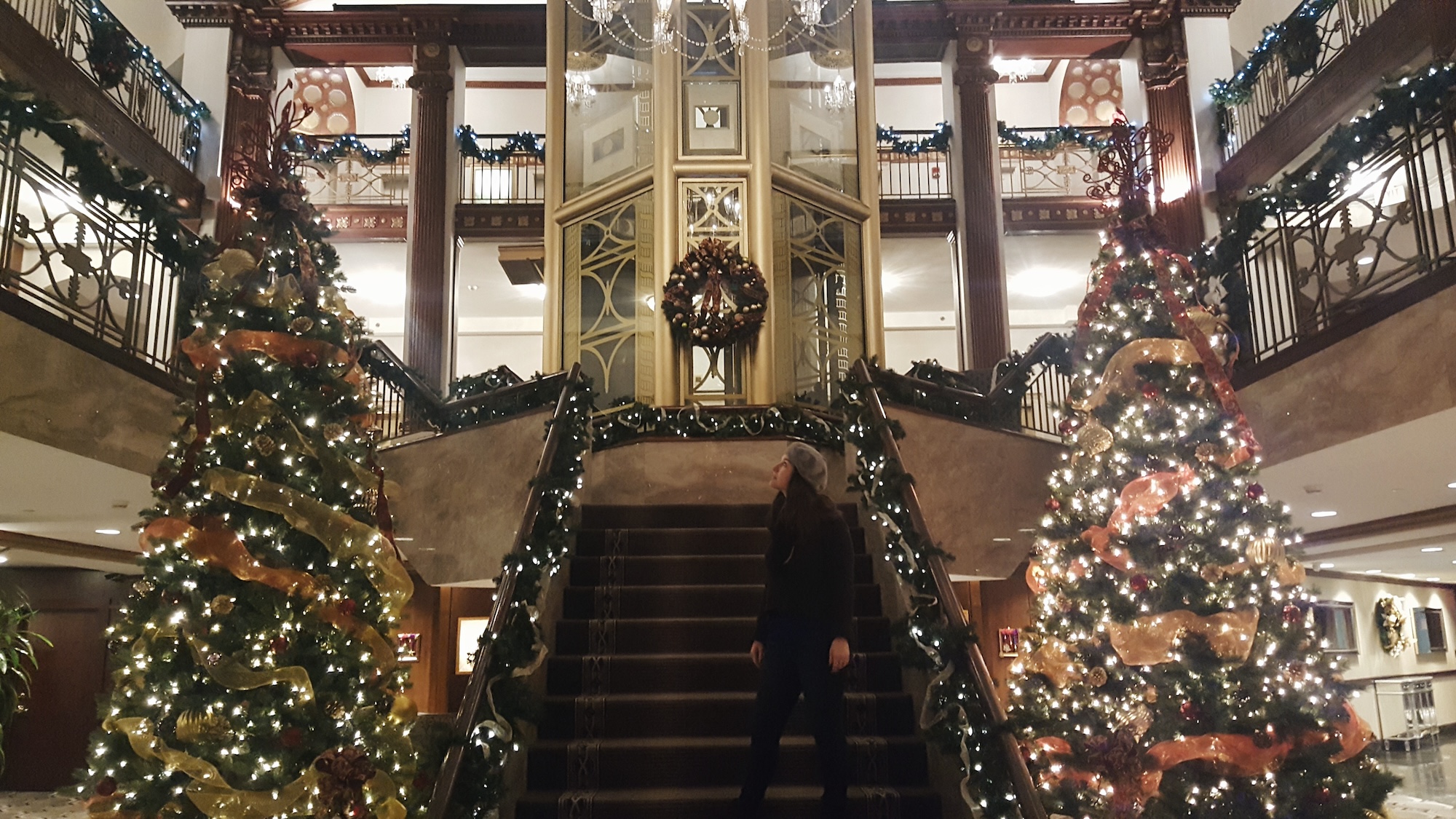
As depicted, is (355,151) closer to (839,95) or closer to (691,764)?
(839,95)

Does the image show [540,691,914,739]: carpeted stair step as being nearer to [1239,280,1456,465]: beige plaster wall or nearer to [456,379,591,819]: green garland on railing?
[456,379,591,819]: green garland on railing

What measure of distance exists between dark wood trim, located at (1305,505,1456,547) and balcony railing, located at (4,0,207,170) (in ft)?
47.7

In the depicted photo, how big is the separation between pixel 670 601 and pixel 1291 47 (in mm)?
10554

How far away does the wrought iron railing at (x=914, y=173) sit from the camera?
1445 centimetres

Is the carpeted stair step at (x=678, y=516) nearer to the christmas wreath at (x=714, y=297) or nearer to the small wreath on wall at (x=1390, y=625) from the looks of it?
the christmas wreath at (x=714, y=297)

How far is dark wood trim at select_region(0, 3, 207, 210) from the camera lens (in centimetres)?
996

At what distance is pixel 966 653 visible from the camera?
3.94 meters

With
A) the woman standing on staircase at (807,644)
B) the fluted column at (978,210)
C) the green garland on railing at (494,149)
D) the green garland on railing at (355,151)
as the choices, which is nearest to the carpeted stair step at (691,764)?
the woman standing on staircase at (807,644)

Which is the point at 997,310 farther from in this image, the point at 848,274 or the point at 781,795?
the point at 781,795

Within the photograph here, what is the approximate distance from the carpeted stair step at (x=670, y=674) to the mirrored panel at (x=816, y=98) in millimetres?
6496

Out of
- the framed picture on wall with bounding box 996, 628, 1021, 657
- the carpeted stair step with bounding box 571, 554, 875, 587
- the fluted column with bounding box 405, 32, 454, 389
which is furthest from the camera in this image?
the fluted column with bounding box 405, 32, 454, 389

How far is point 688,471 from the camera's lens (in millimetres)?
8508

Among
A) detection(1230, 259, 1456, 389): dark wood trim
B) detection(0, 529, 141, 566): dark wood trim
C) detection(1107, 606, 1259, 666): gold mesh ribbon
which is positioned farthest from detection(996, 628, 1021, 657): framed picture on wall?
detection(0, 529, 141, 566): dark wood trim

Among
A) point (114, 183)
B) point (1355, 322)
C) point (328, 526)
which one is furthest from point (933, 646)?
point (114, 183)
